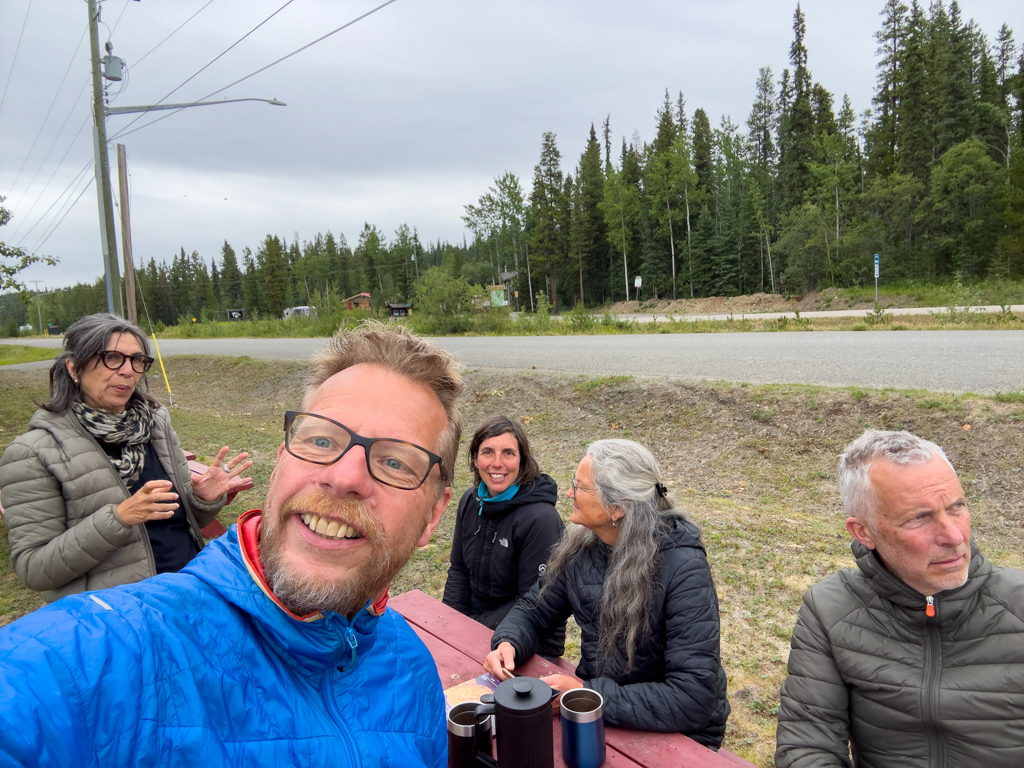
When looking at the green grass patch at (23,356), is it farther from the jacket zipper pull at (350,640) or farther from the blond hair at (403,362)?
the jacket zipper pull at (350,640)

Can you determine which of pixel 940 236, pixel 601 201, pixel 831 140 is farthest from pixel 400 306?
pixel 940 236

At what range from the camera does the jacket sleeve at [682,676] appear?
202 cm

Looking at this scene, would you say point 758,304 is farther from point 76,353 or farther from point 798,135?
point 76,353

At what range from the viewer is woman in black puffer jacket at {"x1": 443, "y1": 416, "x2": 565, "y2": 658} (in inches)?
125

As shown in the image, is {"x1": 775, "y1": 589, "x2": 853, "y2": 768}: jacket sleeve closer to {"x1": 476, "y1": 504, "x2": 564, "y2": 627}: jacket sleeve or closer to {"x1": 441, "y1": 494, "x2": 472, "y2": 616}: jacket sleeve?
{"x1": 476, "y1": 504, "x2": 564, "y2": 627}: jacket sleeve

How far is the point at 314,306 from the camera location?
31234 millimetres

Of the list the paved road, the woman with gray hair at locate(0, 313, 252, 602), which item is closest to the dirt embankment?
the paved road

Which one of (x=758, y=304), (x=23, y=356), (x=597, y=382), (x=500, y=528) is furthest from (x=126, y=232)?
(x=758, y=304)

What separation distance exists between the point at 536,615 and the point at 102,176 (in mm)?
11410

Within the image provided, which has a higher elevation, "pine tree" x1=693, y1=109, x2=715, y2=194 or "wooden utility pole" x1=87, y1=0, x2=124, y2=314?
"pine tree" x1=693, y1=109, x2=715, y2=194

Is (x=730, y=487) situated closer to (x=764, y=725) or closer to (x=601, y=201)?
(x=764, y=725)

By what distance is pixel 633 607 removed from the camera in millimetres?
2225

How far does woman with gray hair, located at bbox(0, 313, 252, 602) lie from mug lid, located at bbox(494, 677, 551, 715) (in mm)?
1564

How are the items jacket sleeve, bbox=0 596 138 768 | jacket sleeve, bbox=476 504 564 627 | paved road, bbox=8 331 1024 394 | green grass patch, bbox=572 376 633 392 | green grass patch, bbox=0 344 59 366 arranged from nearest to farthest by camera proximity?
jacket sleeve, bbox=0 596 138 768
jacket sleeve, bbox=476 504 564 627
paved road, bbox=8 331 1024 394
green grass patch, bbox=572 376 633 392
green grass patch, bbox=0 344 59 366
